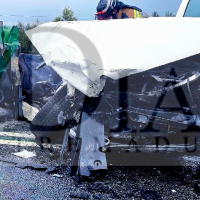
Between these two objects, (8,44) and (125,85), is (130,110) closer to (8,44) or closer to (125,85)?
(125,85)

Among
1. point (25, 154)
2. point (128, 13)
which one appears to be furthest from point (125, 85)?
point (128, 13)

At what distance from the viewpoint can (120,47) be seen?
2566 mm

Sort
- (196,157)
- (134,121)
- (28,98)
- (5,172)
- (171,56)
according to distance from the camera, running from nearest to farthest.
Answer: (171,56) < (134,121) < (5,172) < (196,157) < (28,98)

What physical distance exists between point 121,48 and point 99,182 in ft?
4.15

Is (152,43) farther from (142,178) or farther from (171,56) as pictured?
(142,178)

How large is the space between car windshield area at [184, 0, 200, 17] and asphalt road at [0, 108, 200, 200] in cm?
172

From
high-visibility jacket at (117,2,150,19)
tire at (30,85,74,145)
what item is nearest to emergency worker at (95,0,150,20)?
high-visibility jacket at (117,2,150,19)

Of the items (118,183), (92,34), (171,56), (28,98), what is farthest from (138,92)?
(28,98)

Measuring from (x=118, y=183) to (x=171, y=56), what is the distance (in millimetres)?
1273

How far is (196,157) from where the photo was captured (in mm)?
3545

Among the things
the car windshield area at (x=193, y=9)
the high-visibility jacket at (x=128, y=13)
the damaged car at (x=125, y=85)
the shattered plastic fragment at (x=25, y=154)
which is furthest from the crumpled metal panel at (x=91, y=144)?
the high-visibility jacket at (x=128, y=13)

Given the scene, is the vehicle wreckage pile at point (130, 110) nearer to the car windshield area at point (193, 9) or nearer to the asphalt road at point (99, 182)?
the asphalt road at point (99, 182)

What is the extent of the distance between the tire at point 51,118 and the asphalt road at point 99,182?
0.27 metres

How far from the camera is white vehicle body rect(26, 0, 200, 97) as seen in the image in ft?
8.37
